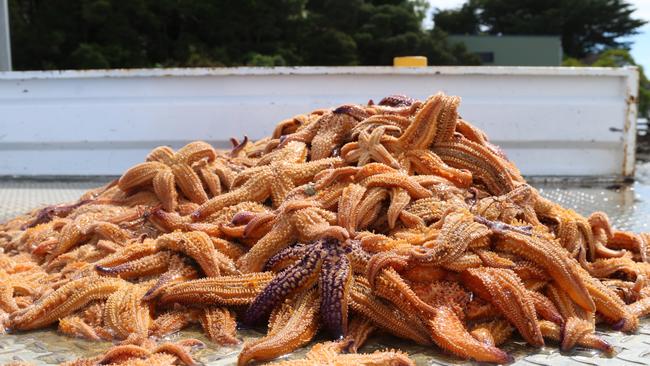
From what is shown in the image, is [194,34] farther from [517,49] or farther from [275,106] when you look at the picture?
[275,106]

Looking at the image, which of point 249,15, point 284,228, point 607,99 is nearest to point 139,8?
point 249,15

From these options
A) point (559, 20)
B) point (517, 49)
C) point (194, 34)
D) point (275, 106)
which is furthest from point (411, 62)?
point (559, 20)

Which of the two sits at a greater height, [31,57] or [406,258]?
[31,57]

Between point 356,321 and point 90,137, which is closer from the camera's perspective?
point 356,321

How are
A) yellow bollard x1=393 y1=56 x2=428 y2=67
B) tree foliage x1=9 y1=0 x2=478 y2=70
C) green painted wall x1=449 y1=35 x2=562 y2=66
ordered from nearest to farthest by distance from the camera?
yellow bollard x1=393 y1=56 x2=428 y2=67
tree foliage x1=9 y1=0 x2=478 y2=70
green painted wall x1=449 y1=35 x2=562 y2=66

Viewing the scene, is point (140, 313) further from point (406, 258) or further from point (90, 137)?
point (90, 137)

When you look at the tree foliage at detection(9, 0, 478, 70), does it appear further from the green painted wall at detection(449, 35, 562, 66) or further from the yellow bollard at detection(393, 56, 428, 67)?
the yellow bollard at detection(393, 56, 428, 67)

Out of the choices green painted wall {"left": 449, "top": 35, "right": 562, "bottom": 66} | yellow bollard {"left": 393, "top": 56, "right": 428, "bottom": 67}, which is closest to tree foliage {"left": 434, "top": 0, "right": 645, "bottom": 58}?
green painted wall {"left": 449, "top": 35, "right": 562, "bottom": 66}
